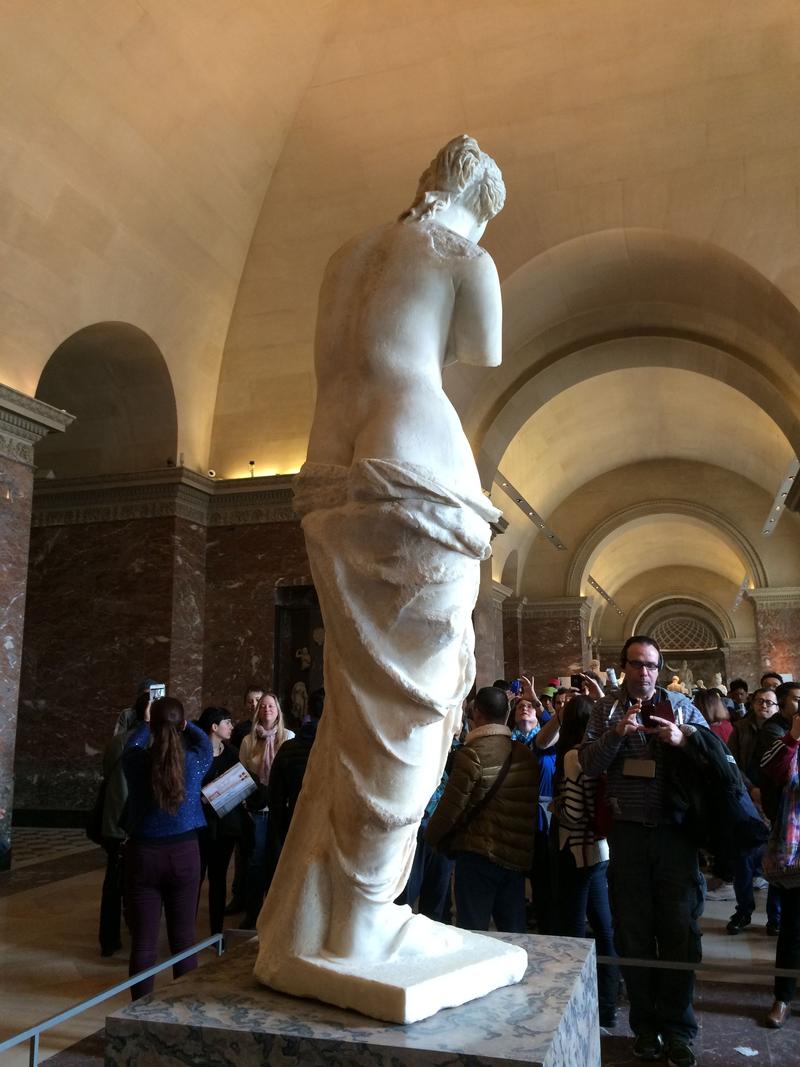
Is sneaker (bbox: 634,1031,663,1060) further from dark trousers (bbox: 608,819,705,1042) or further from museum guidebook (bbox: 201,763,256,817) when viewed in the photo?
museum guidebook (bbox: 201,763,256,817)

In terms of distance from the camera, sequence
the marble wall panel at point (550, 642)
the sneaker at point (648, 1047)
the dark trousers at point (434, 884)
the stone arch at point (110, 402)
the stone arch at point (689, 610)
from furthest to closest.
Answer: the stone arch at point (689, 610), the marble wall panel at point (550, 642), the stone arch at point (110, 402), the dark trousers at point (434, 884), the sneaker at point (648, 1047)

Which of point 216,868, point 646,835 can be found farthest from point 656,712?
point 216,868

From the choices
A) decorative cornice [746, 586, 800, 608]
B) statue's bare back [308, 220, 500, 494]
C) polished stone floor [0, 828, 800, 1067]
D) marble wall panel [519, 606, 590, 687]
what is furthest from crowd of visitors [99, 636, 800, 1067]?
decorative cornice [746, 586, 800, 608]

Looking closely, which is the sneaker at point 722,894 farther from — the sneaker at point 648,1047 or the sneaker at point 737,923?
the sneaker at point 648,1047

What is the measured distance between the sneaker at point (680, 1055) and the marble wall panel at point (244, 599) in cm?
779

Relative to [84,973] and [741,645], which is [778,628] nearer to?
[741,645]

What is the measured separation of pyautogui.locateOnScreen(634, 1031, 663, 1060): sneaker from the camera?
3.43 m

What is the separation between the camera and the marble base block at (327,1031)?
6.30 ft

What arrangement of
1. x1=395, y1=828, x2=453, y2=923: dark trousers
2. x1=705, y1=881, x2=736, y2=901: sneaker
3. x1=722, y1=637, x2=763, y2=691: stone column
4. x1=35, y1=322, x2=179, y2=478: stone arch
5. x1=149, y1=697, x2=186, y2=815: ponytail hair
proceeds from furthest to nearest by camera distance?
x1=722, y1=637, x2=763, y2=691: stone column, x1=35, y1=322, x2=179, y2=478: stone arch, x1=705, y1=881, x2=736, y2=901: sneaker, x1=395, y1=828, x2=453, y2=923: dark trousers, x1=149, y1=697, x2=186, y2=815: ponytail hair

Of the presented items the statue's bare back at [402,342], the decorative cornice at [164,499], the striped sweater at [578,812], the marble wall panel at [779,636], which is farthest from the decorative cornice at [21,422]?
the marble wall panel at [779,636]

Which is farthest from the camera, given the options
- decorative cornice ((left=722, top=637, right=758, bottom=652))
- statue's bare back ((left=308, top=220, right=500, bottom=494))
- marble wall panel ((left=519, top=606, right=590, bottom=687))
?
decorative cornice ((left=722, top=637, right=758, bottom=652))

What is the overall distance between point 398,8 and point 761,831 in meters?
8.84

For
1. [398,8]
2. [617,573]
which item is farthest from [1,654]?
[617,573]

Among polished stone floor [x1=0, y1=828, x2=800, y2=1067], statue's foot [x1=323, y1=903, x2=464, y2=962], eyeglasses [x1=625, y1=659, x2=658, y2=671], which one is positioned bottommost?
polished stone floor [x1=0, y1=828, x2=800, y2=1067]
